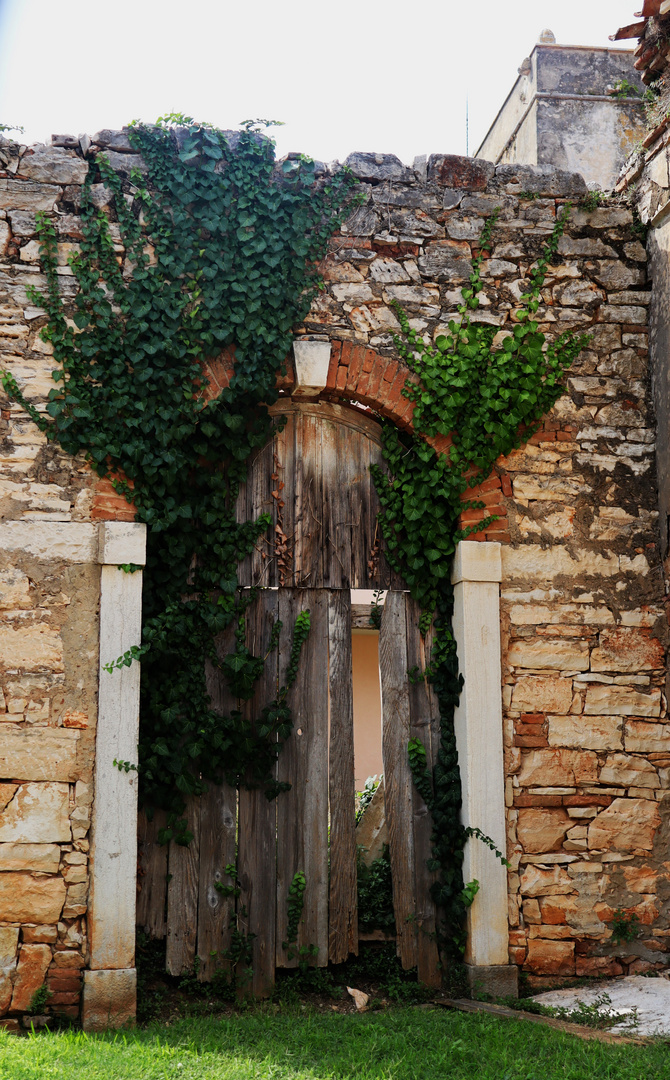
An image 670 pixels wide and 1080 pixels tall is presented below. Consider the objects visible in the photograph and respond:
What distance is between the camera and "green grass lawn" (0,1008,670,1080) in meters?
3.24

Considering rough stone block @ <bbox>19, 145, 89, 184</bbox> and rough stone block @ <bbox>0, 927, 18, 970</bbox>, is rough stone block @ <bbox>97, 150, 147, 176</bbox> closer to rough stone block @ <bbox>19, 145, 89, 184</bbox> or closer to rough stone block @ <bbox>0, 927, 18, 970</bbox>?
rough stone block @ <bbox>19, 145, 89, 184</bbox>

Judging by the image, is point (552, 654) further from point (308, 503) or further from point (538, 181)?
point (538, 181)

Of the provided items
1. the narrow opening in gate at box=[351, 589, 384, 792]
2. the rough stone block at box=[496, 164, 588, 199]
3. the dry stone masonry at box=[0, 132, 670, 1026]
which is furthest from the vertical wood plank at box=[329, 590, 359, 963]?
the narrow opening in gate at box=[351, 589, 384, 792]

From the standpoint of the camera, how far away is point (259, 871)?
468 cm

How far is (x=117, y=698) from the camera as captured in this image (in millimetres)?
4352

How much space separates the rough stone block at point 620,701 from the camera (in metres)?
4.98

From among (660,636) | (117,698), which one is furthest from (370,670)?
(117,698)

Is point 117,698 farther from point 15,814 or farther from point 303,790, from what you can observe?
point 303,790

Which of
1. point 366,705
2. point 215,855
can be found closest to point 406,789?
point 215,855

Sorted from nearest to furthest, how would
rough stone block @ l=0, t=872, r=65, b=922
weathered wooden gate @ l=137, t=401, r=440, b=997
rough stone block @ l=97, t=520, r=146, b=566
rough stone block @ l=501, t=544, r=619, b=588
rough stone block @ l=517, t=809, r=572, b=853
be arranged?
rough stone block @ l=0, t=872, r=65, b=922 → rough stone block @ l=97, t=520, r=146, b=566 → weathered wooden gate @ l=137, t=401, r=440, b=997 → rough stone block @ l=517, t=809, r=572, b=853 → rough stone block @ l=501, t=544, r=619, b=588

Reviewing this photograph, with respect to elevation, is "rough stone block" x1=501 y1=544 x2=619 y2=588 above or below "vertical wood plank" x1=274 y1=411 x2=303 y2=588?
below

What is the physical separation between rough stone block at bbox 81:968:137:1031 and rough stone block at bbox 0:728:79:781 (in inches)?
35.5

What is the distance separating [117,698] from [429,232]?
3.16 meters

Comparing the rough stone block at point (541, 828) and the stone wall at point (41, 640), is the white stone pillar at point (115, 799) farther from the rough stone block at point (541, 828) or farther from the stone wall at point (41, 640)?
the rough stone block at point (541, 828)
